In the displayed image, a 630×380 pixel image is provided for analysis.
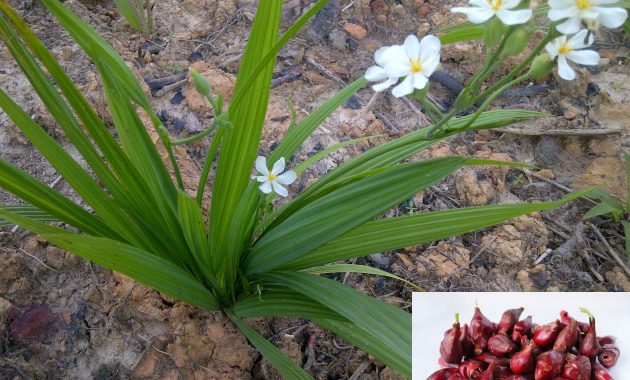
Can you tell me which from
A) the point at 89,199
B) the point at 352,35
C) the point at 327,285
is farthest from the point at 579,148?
the point at 89,199

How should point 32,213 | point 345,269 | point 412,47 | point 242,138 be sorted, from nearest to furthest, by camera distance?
point 412,47 → point 242,138 → point 32,213 → point 345,269

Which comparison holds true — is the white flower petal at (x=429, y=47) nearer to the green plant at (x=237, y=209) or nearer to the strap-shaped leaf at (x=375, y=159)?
the green plant at (x=237, y=209)

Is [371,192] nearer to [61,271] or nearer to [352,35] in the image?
[61,271]

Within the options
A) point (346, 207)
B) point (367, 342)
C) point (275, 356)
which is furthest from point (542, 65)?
point (275, 356)

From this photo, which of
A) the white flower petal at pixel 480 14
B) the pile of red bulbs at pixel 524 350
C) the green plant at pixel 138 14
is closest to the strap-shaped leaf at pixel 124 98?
the white flower petal at pixel 480 14

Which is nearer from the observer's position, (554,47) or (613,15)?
(613,15)

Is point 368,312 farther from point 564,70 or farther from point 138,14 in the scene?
point 138,14
